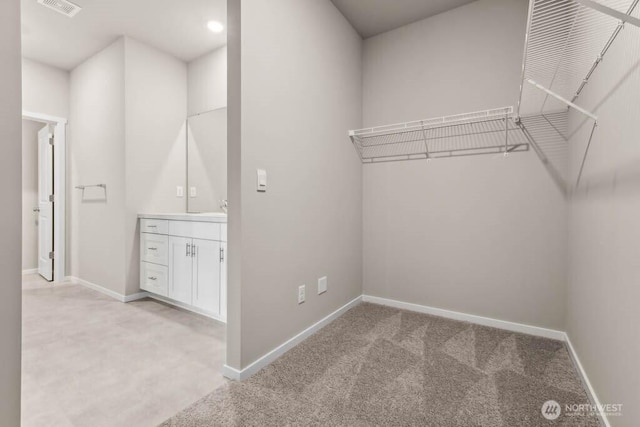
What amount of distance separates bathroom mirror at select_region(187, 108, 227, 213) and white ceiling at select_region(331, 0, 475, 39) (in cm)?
142

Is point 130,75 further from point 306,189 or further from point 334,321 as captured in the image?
point 334,321

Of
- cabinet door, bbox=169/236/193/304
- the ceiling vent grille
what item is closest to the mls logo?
cabinet door, bbox=169/236/193/304

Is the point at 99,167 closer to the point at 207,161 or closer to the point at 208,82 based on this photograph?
the point at 207,161

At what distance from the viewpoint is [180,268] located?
2596 millimetres

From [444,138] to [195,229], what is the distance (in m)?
2.13

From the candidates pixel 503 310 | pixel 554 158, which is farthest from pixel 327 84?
pixel 503 310

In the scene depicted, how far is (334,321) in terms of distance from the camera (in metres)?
2.37

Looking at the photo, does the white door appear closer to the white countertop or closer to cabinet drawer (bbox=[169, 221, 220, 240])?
the white countertop

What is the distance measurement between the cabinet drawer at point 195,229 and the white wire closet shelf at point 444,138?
1.38 metres

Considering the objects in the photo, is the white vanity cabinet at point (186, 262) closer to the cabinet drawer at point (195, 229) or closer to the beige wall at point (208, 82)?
the cabinet drawer at point (195, 229)

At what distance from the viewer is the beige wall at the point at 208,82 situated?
3.00 meters

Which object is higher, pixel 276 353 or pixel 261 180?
pixel 261 180

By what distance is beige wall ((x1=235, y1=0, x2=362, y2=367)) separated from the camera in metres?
1.63

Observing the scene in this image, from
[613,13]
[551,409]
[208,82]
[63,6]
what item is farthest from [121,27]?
[551,409]
